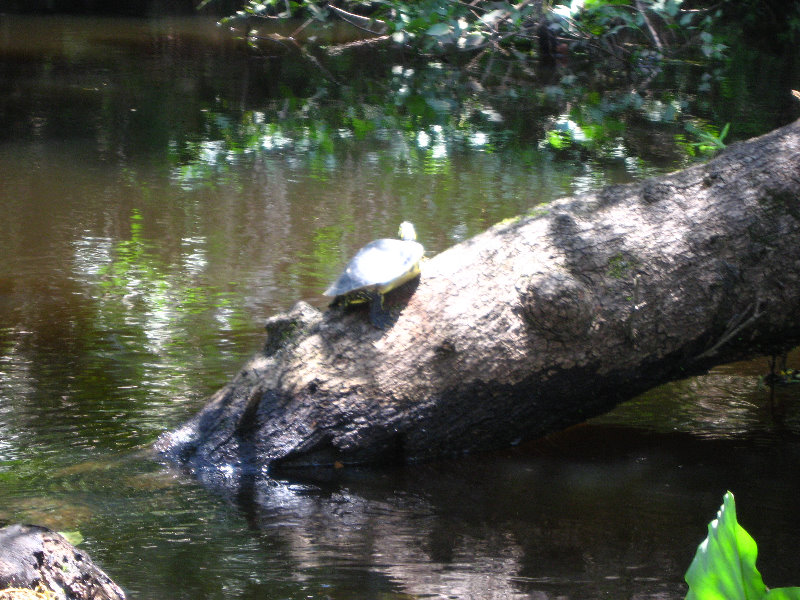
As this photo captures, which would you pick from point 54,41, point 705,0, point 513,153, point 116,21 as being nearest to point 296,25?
point 116,21

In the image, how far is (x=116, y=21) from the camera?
63.3ft

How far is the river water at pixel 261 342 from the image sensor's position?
2904 millimetres

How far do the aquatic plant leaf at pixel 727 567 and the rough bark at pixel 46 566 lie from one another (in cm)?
156

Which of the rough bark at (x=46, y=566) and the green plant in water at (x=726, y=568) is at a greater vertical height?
the green plant in water at (x=726, y=568)

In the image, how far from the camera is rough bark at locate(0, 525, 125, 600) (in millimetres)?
2051

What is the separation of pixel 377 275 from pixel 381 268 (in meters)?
0.05

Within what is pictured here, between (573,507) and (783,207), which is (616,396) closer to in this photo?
(573,507)

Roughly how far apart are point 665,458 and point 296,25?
1795cm

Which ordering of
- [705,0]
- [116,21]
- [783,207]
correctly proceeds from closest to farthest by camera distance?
1. [783,207]
2. [116,21]
3. [705,0]

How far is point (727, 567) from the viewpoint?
3.67ft

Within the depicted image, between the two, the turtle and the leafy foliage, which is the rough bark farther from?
the leafy foliage

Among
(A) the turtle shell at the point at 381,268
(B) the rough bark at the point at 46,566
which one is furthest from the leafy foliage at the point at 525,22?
(B) the rough bark at the point at 46,566

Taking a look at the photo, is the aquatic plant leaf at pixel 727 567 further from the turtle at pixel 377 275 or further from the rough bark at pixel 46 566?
the turtle at pixel 377 275

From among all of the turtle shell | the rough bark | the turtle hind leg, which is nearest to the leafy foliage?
the turtle shell
